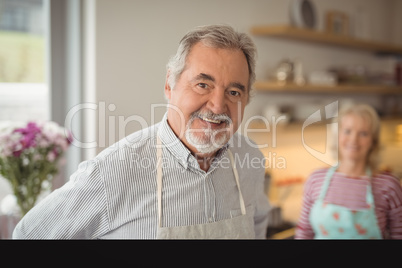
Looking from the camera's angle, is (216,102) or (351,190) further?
(351,190)

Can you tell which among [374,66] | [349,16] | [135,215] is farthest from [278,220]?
[374,66]

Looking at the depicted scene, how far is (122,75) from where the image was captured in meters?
0.44

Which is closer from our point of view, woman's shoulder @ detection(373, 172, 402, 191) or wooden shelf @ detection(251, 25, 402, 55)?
woman's shoulder @ detection(373, 172, 402, 191)

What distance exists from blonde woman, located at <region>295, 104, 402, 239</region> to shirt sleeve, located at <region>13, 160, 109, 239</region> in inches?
12.4

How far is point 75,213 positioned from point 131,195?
6cm

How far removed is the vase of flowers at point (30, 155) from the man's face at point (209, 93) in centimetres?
15

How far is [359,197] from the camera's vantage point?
607 millimetres

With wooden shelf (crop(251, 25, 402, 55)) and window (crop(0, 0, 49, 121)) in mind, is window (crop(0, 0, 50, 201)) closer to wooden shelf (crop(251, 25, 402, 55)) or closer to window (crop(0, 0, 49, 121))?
window (crop(0, 0, 49, 121))

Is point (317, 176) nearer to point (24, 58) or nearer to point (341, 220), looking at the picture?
point (341, 220)

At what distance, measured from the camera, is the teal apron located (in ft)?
1.88

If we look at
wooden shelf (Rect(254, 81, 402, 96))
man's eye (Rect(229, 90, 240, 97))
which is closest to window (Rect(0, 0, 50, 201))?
man's eye (Rect(229, 90, 240, 97))

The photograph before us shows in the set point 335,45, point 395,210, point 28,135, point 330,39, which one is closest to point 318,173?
point 395,210

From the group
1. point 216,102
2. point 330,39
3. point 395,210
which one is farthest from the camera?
point 330,39
